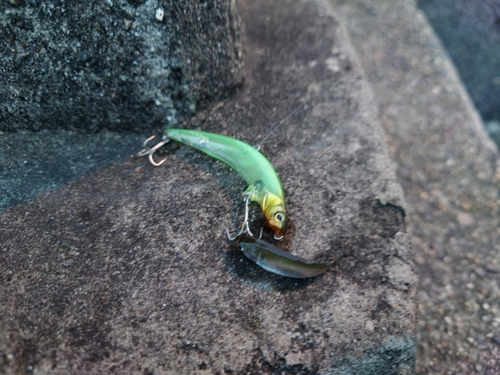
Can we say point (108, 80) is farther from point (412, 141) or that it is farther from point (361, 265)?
point (412, 141)

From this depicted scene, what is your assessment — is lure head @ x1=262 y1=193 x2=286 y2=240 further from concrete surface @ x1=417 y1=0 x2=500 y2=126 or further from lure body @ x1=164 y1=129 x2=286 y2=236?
concrete surface @ x1=417 y1=0 x2=500 y2=126

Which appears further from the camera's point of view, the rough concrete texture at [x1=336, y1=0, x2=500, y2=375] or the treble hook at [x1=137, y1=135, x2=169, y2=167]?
the rough concrete texture at [x1=336, y1=0, x2=500, y2=375]

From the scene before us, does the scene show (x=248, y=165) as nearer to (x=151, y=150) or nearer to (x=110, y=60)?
(x=151, y=150)

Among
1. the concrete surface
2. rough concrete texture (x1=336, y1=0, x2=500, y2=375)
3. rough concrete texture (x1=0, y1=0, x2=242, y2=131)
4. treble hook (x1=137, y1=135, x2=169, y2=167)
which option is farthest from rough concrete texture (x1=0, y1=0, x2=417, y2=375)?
the concrete surface

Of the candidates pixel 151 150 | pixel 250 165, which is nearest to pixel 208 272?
pixel 250 165

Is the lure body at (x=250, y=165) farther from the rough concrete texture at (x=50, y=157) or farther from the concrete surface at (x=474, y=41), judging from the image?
the concrete surface at (x=474, y=41)

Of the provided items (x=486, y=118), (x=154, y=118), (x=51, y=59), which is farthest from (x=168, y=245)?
(x=486, y=118)

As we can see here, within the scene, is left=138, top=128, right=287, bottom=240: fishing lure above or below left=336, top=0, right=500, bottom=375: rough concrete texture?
above
